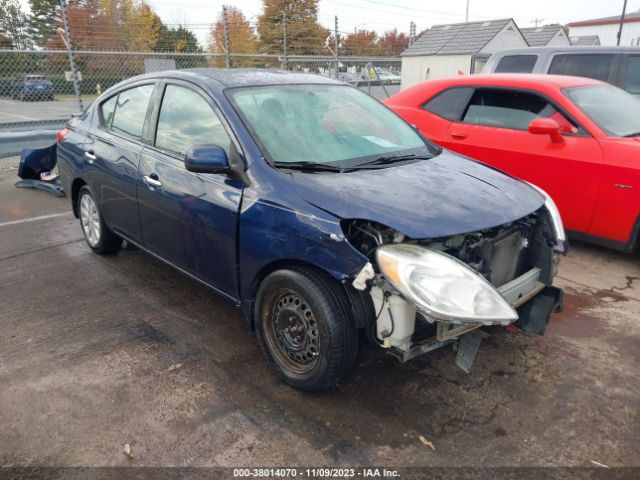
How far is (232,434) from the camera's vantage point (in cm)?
256

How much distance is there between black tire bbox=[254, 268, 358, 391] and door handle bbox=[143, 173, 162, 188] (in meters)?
1.19

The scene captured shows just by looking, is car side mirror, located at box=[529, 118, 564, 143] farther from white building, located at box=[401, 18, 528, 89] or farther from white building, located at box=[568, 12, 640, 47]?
white building, located at box=[568, 12, 640, 47]

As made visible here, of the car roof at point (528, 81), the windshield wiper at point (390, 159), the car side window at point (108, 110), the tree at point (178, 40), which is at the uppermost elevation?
the tree at point (178, 40)

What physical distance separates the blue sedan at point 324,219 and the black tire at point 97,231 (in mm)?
699

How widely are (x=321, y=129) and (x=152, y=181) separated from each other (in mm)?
1244

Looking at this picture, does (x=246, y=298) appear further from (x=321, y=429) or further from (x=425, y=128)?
(x=425, y=128)

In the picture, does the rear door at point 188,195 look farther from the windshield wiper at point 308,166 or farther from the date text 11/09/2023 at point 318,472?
the date text 11/09/2023 at point 318,472

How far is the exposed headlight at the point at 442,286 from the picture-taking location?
90.4 inches

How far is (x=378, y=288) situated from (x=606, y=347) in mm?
1887

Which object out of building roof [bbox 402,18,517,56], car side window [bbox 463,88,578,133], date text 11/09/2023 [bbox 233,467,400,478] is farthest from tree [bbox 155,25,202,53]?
date text 11/09/2023 [bbox 233,467,400,478]

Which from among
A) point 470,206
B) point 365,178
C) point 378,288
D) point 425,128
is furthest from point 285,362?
point 425,128

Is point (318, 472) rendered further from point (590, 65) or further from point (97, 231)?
point (590, 65)

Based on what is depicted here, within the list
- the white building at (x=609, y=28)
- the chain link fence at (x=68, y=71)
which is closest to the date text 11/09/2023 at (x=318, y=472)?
the chain link fence at (x=68, y=71)

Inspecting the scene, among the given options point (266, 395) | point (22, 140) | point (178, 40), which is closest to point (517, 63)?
point (266, 395)
